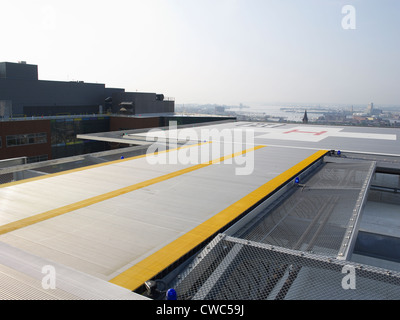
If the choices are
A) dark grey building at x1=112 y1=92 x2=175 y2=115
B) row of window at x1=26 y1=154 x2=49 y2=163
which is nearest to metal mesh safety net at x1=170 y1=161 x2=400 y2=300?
row of window at x1=26 y1=154 x2=49 y2=163

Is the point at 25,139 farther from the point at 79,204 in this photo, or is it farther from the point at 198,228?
the point at 198,228

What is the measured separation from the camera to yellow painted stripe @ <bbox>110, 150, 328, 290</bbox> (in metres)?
5.86

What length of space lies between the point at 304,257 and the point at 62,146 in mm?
36954

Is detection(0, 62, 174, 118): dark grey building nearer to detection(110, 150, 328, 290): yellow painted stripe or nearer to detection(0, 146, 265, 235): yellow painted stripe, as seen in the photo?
detection(0, 146, 265, 235): yellow painted stripe

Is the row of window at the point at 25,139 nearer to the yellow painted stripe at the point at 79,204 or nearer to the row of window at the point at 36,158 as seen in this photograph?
the row of window at the point at 36,158

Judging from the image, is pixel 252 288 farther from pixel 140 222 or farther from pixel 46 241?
pixel 46 241

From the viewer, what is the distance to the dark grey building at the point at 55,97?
39750mm

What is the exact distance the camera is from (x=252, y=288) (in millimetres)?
5621

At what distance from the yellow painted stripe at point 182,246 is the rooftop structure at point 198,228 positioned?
0.02 m

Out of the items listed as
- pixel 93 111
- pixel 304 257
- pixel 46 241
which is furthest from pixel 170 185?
pixel 93 111

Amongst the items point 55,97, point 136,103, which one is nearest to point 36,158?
point 55,97

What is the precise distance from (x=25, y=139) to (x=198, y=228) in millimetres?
31507

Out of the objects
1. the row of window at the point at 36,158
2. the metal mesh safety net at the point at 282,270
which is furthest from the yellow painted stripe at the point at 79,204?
the row of window at the point at 36,158

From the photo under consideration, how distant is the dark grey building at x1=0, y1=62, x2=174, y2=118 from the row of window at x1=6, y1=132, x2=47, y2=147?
4.60 metres
